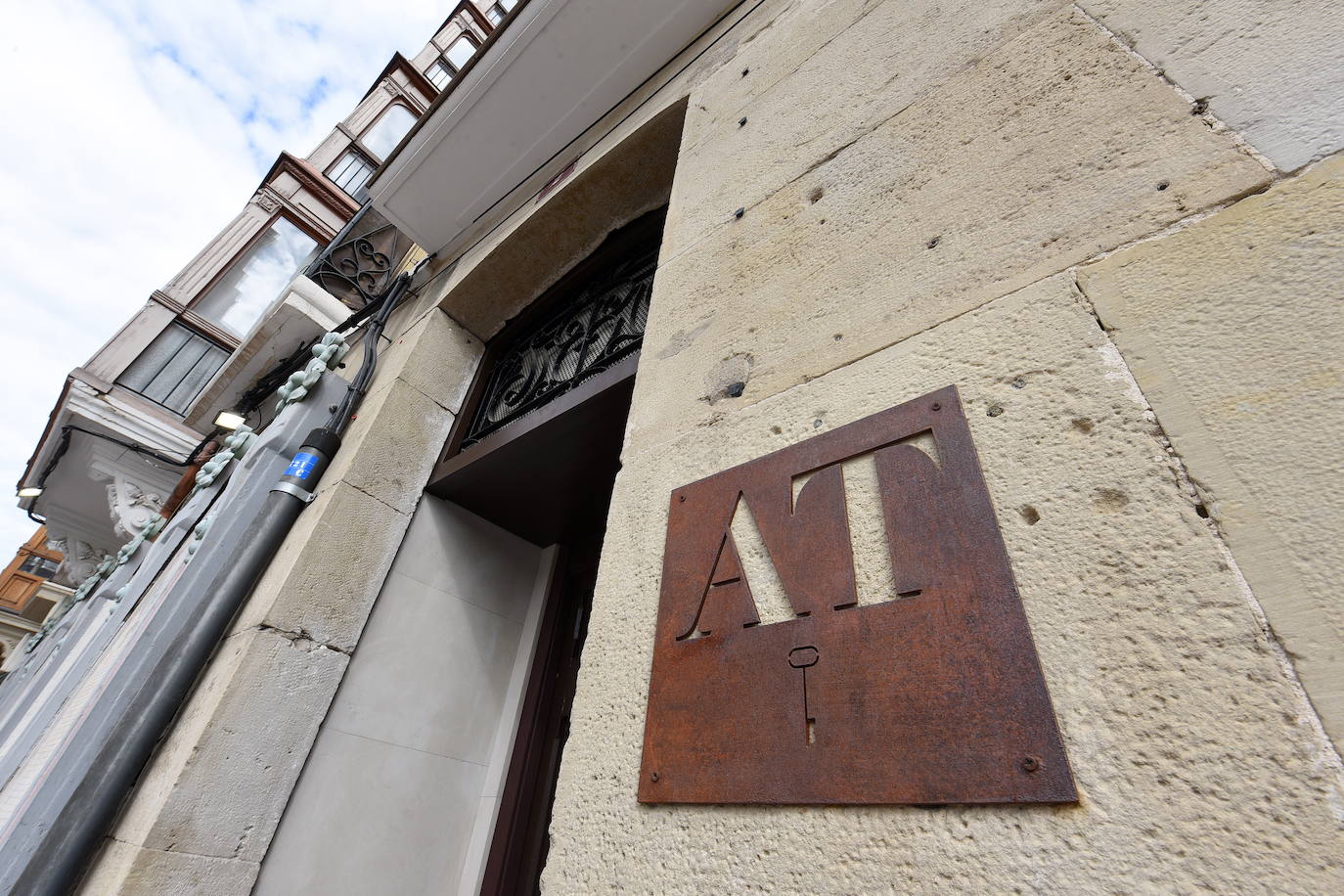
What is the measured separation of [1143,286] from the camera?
2.82 ft

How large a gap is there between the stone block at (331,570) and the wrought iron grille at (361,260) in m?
2.16

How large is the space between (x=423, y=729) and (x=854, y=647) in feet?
7.53

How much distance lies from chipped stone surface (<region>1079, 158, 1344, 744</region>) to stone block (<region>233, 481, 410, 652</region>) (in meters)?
2.62

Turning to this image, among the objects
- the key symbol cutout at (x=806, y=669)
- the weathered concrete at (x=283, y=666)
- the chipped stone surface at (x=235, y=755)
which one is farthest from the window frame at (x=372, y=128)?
the key symbol cutout at (x=806, y=669)

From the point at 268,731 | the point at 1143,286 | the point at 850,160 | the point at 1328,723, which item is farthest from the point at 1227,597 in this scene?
the point at 268,731

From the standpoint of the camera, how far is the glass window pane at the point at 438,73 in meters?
10.8

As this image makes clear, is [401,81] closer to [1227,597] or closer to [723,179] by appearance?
[723,179]

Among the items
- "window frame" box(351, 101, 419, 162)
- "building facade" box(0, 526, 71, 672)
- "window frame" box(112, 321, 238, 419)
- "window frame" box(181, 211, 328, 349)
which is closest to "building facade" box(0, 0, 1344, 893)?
"window frame" box(112, 321, 238, 419)

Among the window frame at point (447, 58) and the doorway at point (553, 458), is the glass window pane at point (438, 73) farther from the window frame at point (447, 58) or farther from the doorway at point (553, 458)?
the doorway at point (553, 458)

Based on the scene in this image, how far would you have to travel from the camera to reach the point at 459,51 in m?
11.6

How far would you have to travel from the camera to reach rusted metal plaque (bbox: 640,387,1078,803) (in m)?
0.70

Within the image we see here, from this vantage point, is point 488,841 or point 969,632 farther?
point 488,841

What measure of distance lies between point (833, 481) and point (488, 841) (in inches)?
91.8

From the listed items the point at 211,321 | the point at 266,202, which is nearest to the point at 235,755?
the point at 211,321
